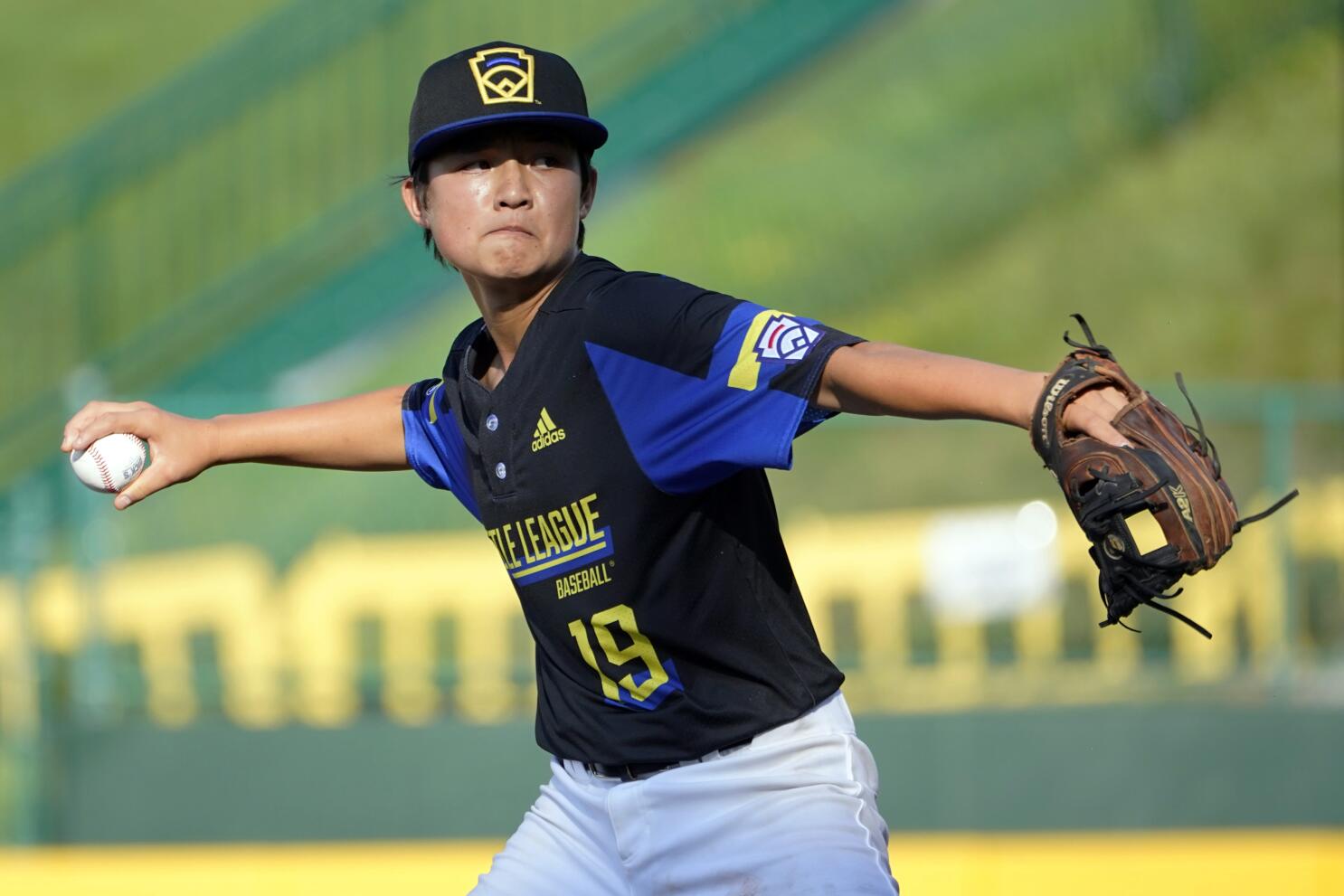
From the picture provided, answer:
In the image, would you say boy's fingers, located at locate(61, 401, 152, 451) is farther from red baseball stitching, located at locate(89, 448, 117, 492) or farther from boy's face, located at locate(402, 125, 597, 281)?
boy's face, located at locate(402, 125, 597, 281)

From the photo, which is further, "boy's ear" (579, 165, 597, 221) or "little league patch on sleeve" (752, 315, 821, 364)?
"boy's ear" (579, 165, 597, 221)

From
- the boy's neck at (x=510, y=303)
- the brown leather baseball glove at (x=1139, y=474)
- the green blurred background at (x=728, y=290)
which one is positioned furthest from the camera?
the green blurred background at (x=728, y=290)

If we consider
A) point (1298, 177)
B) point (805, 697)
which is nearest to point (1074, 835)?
point (805, 697)

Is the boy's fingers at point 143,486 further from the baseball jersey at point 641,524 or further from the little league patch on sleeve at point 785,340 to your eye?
the little league patch on sleeve at point 785,340

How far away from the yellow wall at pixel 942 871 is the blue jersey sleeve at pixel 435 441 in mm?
2609

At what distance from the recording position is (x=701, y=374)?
292cm

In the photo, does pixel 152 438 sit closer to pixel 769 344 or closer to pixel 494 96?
pixel 494 96

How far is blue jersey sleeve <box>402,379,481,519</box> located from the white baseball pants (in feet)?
2.27

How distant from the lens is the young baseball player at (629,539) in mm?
3012

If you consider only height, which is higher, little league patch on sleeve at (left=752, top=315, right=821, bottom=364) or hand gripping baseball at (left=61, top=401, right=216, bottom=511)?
hand gripping baseball at (left=61, top=401, right=216, bottom=511)

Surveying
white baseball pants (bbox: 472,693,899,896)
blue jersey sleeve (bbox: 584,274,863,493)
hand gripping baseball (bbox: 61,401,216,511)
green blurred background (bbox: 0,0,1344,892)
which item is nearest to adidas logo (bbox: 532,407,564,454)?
blue jersey sleeve (bbox: 584,274,863,493)

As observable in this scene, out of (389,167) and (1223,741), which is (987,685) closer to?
(1223,741)

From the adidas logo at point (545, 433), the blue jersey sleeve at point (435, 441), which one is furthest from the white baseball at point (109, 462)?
the adidas logo at point (545, 433)

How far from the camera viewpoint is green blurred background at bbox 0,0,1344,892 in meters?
8.33
